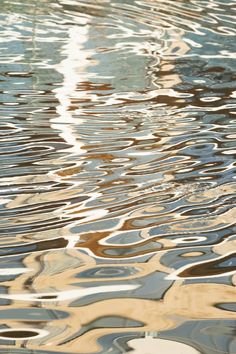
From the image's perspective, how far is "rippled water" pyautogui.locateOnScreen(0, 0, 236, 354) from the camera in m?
1.15

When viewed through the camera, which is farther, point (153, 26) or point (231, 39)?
point (153, 26)

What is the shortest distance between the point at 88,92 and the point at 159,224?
1261 millimetres

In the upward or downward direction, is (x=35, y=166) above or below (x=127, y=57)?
below

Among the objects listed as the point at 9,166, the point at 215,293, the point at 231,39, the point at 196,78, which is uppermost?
the point at 231,39

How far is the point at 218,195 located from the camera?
5.62 feet

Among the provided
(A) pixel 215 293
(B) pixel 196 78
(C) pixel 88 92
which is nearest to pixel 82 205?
(A) pixel 215 293

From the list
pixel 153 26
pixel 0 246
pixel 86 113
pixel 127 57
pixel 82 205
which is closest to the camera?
pixel 0 246

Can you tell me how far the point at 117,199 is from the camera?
1697 millimetres

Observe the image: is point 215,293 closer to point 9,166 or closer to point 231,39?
point 9,166

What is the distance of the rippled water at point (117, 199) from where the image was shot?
115 cm

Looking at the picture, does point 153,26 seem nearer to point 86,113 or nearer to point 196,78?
point 196,78

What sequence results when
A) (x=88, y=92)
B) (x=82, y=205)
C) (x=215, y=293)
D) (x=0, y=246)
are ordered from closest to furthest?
(x=215, y=293), (x=0, y=246), (x=82, y=205), (x=88, y=92)

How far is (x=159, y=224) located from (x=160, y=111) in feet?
3.27

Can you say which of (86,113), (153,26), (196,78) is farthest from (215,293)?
(153,26)
